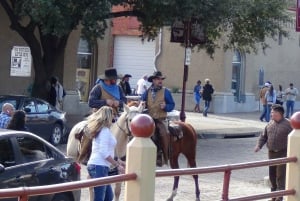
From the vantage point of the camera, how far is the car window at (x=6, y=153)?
1009 centimetres

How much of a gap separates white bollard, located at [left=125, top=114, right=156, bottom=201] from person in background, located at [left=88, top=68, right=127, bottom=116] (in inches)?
259

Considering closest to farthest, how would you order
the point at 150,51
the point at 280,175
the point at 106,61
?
the point at 280,175 < the point at 106,61 < the point at 150,51

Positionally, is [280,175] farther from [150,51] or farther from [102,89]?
[150,51]

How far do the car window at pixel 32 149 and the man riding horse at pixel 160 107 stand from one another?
12.2ft

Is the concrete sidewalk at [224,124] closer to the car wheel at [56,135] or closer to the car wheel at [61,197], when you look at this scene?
the car wheel at [56,135]

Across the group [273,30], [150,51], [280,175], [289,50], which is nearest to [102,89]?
[280,175]

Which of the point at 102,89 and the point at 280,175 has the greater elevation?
the point at 102,89

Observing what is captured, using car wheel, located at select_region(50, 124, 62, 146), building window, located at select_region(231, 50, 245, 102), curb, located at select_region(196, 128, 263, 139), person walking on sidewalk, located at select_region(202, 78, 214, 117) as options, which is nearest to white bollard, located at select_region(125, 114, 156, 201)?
car wheel, located at select_region(50, 124, 62, 146)

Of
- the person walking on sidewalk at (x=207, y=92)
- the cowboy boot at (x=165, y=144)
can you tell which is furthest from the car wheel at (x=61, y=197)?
the person walking on sidewalk at (x=207, y=92)

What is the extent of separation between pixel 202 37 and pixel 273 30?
2.91 metres

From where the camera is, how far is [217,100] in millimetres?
41938

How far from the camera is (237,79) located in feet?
146

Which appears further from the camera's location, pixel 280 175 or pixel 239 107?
pixel 239 107

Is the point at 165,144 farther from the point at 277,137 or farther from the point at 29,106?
the point at 29,106
